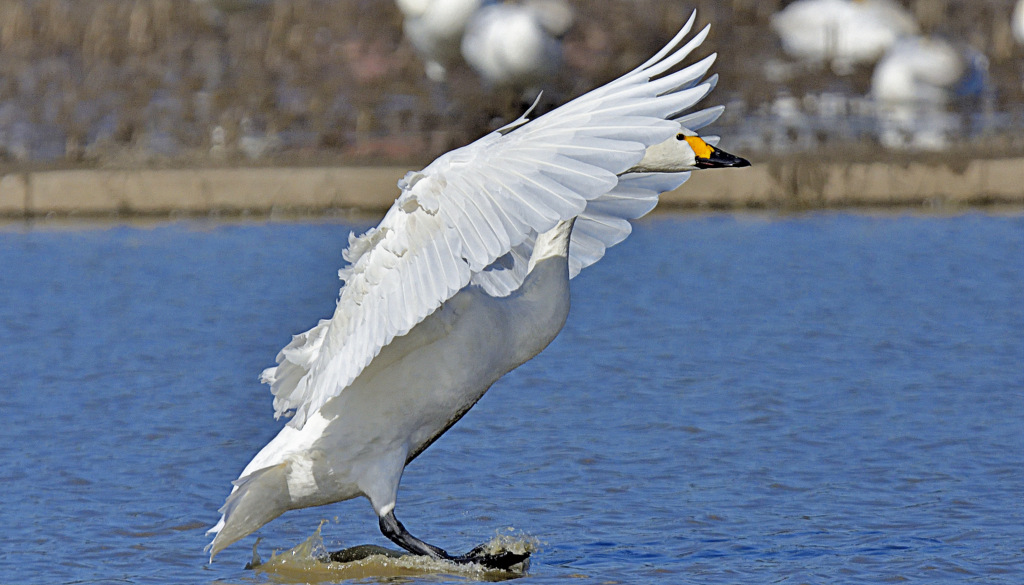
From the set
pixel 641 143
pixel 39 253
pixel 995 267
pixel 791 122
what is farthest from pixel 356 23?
pixel 641 143

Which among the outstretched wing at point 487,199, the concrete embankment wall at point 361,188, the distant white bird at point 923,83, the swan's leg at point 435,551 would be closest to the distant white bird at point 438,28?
the concrete embankment wall at point 361,188

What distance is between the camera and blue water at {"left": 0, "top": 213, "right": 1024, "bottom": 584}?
19.2ft

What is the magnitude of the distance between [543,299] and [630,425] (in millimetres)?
2777

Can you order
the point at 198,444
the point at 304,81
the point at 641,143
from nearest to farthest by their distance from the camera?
the point at 641,143 < the point at 198,444 < the point at 304,81

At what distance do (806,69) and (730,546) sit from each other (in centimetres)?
1823

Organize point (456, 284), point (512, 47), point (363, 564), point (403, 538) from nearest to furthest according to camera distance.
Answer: point (456, 284) < point (403, 538) < point (363, 564) < point (512, 47)

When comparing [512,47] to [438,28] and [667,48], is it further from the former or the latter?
[667,48]

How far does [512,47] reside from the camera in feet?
65.6

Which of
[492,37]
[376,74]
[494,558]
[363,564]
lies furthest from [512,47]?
[494,558]

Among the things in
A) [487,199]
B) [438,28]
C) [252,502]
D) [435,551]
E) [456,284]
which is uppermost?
[438,28]

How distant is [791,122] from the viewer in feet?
67.0

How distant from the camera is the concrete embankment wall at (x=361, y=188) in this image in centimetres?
1636

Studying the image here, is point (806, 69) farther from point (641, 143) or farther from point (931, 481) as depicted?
point (641, 143)

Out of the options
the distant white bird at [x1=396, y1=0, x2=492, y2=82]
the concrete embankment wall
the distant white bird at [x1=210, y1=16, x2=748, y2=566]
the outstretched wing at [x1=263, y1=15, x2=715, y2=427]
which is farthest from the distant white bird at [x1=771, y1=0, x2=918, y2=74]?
the outstretched wing at [x1=263, y1=15, x2=715, y2=427]
